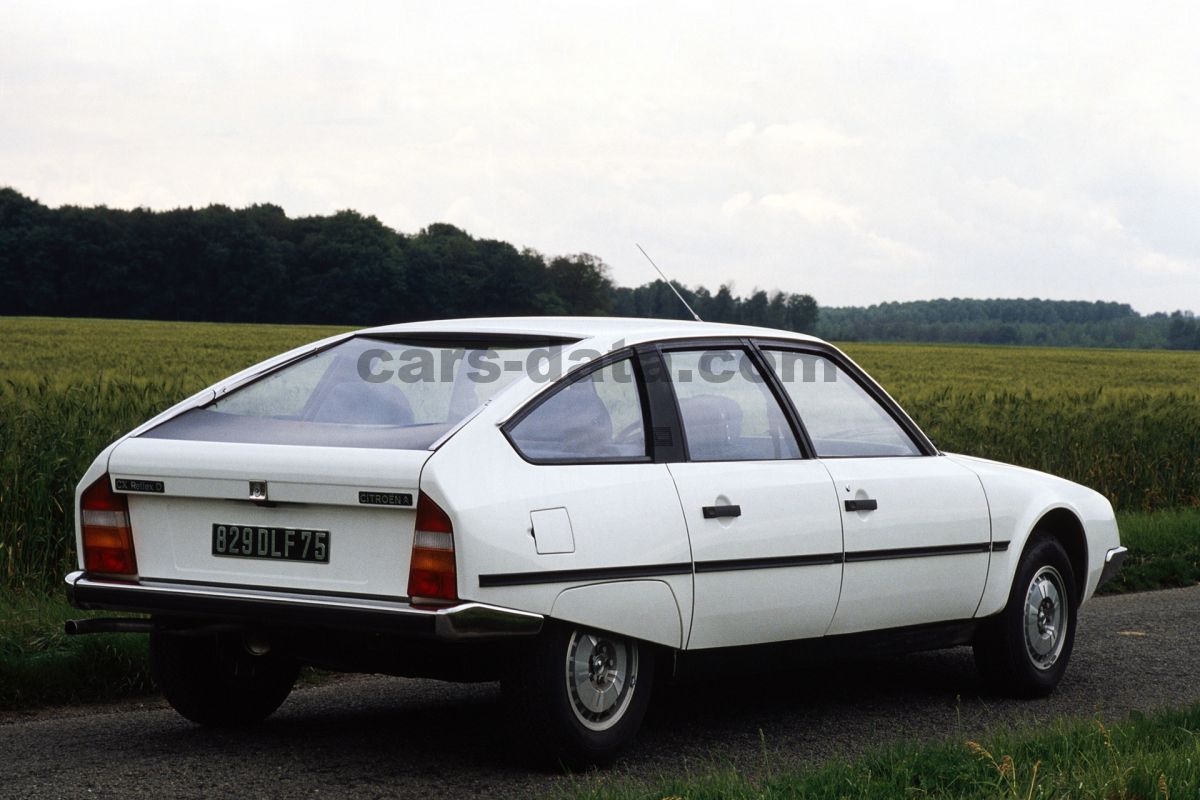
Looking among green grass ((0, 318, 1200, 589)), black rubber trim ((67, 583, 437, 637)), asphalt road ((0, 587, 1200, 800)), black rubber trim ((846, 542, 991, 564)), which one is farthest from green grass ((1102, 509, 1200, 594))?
black rubber trim ((67, 583, 437, 637))

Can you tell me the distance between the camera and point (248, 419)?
5531 millimetres

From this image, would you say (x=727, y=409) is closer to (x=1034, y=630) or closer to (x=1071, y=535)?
(x=1034, y=630)

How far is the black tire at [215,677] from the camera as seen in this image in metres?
5.86

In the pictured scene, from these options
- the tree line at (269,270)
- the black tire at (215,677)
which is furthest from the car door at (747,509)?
the tree line at (269,270)

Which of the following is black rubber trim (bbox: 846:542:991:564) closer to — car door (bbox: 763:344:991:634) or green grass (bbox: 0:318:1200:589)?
car door (bbox: 763:344:991:634)

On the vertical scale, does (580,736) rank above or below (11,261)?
below

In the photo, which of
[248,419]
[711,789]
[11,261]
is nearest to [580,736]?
[711,789]

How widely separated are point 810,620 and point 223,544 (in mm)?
2251

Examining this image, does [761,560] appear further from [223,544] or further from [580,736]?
[223,544]

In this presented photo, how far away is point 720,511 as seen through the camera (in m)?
5.64

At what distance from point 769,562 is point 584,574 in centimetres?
95

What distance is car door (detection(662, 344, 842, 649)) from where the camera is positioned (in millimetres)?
5609

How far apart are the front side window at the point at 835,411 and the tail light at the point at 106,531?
8.58 feet

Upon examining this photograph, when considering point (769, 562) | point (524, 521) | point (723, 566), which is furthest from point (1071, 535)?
point (524, 521)
